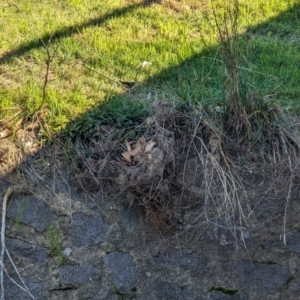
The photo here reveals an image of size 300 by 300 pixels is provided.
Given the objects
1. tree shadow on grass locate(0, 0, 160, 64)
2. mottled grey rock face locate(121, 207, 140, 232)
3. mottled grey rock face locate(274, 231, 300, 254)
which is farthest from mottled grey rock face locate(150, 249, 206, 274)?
tree shadow on grass locate(0, 0, 160, 64)

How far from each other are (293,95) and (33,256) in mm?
2194

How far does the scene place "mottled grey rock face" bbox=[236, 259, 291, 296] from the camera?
425cm

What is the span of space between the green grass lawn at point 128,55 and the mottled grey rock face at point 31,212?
0.48 m

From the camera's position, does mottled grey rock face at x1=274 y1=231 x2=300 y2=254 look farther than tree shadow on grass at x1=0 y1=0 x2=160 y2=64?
No

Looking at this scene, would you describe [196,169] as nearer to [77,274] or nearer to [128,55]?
[77,274]

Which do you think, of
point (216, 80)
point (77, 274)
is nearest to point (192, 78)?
point (216, 80)

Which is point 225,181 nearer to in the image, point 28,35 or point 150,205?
point 150,205

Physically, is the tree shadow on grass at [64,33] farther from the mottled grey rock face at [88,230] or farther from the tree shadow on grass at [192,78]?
the mottled grey rock face at [88,230]

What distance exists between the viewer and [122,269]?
13.7ft

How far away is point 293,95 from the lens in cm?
480

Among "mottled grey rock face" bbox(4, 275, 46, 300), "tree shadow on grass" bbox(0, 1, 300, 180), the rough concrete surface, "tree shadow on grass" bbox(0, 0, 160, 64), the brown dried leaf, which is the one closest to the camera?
"mottled grey rock face" bbox(4, 275, 46, 300)

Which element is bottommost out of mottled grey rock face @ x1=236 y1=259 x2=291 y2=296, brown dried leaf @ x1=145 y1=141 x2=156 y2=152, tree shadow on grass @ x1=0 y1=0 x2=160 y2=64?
mottled grey rock face @ x1=236 y1=259 x2=291 y2=296

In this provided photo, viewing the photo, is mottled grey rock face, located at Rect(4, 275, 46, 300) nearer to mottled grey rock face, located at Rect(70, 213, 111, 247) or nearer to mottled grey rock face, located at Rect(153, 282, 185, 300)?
mottled grey rock face, located at Rect(70, 213, 111, 247)

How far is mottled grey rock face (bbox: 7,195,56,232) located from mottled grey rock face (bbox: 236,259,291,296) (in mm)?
1275
